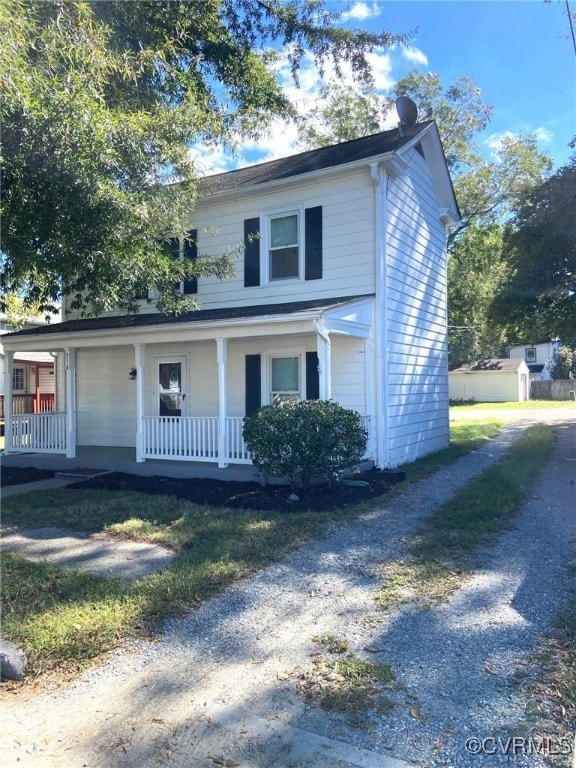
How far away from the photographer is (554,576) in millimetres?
4922

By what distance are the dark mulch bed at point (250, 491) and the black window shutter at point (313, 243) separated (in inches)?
157

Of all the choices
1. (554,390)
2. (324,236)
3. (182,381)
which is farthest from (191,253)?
(554,390)

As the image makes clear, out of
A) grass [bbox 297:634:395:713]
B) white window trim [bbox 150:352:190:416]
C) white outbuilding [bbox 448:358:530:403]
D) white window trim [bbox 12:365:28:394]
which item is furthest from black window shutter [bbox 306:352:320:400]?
white outbuilding [bbox 448:358:530:403]

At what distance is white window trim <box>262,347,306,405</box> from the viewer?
10.7 m

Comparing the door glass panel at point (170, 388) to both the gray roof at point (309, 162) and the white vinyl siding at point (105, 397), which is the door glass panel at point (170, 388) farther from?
the gray roof at point (309, 162)

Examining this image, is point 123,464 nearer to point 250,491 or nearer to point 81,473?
point 81,473

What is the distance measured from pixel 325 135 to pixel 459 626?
79.2 ft

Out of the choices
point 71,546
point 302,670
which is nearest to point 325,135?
point 71,546

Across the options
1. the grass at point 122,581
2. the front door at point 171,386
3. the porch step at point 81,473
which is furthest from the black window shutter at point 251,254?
the grass at point 122,581

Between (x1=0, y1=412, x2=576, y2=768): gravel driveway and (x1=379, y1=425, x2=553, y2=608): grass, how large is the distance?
0.59ft

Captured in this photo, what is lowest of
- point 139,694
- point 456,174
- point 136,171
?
point 139,694

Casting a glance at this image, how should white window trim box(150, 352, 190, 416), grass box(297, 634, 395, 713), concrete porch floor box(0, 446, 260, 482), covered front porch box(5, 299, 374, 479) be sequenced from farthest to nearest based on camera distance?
white window trim box(150, 352, 190, 416)
concrete porch floor box(0, 446, 260, 482)
covered front porch box(5, 299, 374, 479)
grass box(297, 634, 395, 713)

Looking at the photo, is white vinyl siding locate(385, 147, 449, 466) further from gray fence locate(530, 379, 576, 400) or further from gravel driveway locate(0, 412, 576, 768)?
gray fence locate(530, 379, 576, 400)

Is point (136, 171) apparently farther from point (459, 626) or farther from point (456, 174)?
point (456, 174)
